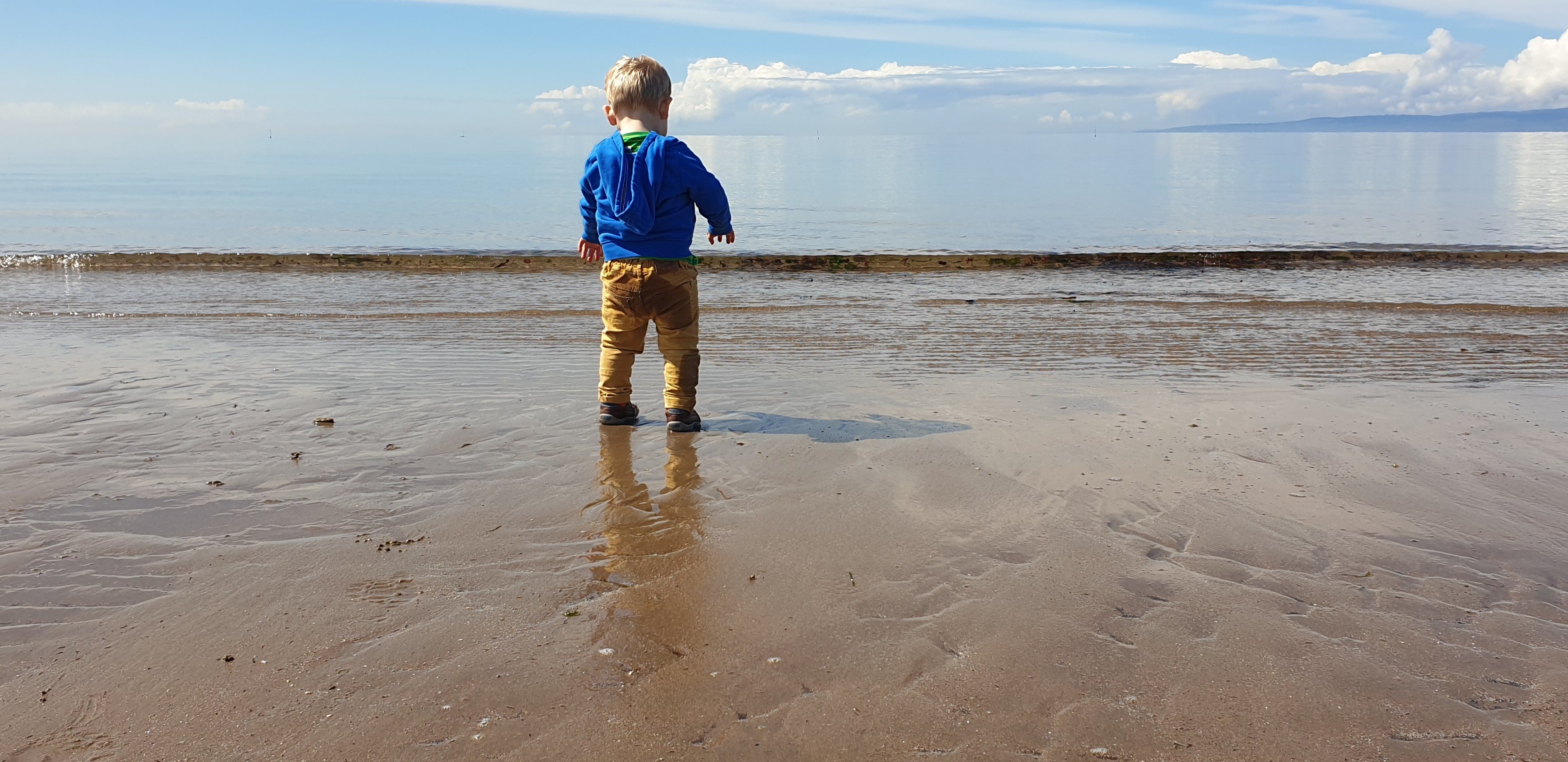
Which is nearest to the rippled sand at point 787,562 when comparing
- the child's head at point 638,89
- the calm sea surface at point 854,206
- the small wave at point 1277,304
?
the child's head at point 638,89

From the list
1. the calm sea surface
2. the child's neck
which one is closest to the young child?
the child's neck

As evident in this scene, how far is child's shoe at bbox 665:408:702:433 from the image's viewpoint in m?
4.96

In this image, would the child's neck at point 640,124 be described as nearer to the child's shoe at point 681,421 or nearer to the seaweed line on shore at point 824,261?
the child's shoe at point 681,421

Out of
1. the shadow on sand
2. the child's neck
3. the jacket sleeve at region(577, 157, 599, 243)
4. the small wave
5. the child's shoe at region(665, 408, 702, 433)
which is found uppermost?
the child's neck

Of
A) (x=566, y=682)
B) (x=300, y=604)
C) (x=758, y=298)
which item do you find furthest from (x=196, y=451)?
(x=758, y=298)

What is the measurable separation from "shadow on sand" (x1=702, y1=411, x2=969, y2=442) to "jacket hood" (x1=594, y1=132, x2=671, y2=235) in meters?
1.13

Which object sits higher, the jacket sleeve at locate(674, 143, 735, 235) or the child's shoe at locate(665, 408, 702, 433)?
the jacket sleeve at locate(674, 143, 735, 235)

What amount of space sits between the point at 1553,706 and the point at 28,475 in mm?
5366

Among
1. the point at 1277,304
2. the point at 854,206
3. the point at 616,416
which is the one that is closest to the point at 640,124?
the point at 616,416

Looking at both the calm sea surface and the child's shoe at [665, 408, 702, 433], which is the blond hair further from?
the calm sea surface

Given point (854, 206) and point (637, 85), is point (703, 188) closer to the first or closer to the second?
point (637, 85)

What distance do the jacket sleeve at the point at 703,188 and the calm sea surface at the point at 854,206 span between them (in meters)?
13.5

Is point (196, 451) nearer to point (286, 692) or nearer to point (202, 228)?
point (286, 692)

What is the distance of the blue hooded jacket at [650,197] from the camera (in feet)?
15.6
